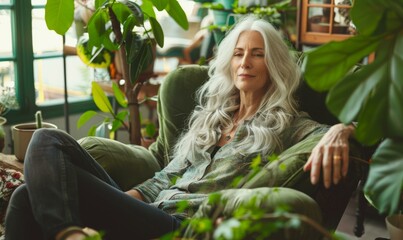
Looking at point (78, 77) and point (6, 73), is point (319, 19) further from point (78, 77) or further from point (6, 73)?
point (6, 73)

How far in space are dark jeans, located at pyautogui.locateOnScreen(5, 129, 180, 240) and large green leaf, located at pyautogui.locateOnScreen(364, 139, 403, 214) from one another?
0.74 metres

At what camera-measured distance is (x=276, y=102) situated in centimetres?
211

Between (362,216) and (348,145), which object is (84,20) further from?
(348,145)

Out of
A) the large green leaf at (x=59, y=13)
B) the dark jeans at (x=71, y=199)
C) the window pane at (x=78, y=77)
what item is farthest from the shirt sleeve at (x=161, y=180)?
the window pane at (x=78, y=77)

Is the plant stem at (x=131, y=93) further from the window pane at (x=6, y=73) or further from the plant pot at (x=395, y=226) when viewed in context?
the plant pot at (x=395, y=226)

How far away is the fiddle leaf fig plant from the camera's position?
3.79ft

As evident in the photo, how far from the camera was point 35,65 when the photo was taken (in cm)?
357

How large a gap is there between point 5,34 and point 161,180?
1.66 metres

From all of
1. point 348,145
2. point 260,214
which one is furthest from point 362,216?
point 260,214

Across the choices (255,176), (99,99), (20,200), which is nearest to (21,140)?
(99,99)

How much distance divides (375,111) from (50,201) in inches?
36.9

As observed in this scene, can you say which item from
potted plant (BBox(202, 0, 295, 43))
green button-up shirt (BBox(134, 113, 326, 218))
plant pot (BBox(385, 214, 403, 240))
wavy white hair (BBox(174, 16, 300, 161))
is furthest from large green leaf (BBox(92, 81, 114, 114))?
plant pot (BBox(385, 214, 403, 240))

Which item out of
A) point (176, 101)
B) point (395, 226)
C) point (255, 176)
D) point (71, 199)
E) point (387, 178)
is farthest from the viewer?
point (176, 101)

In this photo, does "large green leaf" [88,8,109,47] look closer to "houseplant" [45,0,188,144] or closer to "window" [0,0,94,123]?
"houseplant" [45,0,188,144]
